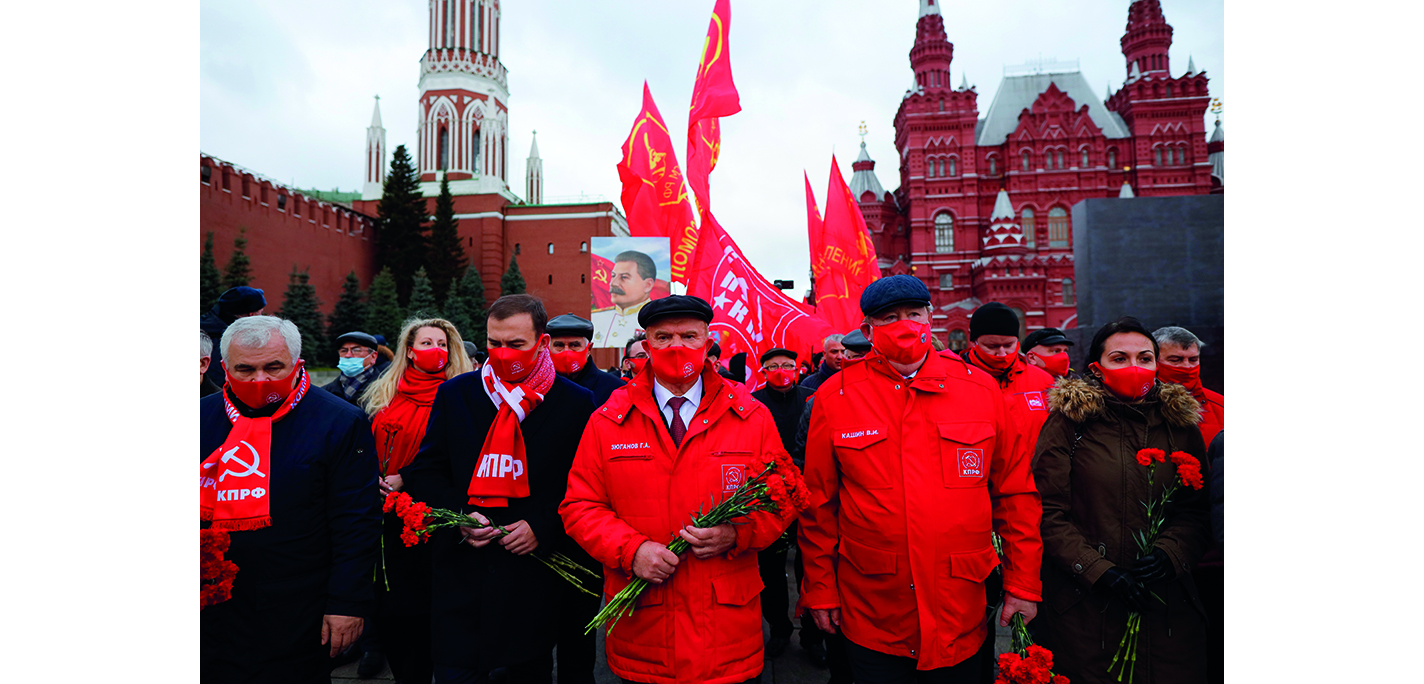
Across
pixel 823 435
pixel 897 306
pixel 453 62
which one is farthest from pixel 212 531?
pixel 453 62

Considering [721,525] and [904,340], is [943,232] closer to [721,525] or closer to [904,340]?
[904,340]

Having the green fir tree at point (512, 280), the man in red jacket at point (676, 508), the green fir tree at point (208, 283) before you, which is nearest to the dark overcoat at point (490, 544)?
the man in red jacket at point (676, 508)

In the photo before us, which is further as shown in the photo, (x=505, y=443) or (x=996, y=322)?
(x=996, y=322)

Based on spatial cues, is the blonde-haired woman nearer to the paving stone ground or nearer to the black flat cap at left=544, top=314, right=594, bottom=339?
the paving stone ground

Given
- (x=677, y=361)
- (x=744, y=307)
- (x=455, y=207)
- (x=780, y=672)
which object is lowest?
(x=780, y=672)

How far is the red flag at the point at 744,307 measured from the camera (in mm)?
7480

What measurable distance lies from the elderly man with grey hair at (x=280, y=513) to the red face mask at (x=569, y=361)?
1.88 meters

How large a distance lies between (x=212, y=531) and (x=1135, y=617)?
10.6ft

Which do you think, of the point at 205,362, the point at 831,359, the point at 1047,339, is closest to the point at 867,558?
the point at 831,359

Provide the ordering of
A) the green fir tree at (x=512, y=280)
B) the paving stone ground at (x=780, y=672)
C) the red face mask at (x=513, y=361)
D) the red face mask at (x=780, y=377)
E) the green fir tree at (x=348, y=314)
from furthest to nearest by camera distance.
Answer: the green fir tree at (x=512, y=280) → the green fir tree at (x=348, y=314) → the red face mask at (x=780, y=377) → the paving stone ground at (x=780, y=672) → the red face mask at (x=513, y=361)

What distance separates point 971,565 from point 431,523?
198 centimetres

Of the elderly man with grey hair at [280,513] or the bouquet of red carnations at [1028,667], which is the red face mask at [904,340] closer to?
the bouquet of red carnations at [1028,667]

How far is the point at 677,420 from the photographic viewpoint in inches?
100

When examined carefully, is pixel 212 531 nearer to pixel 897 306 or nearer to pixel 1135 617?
pixel 897 306
